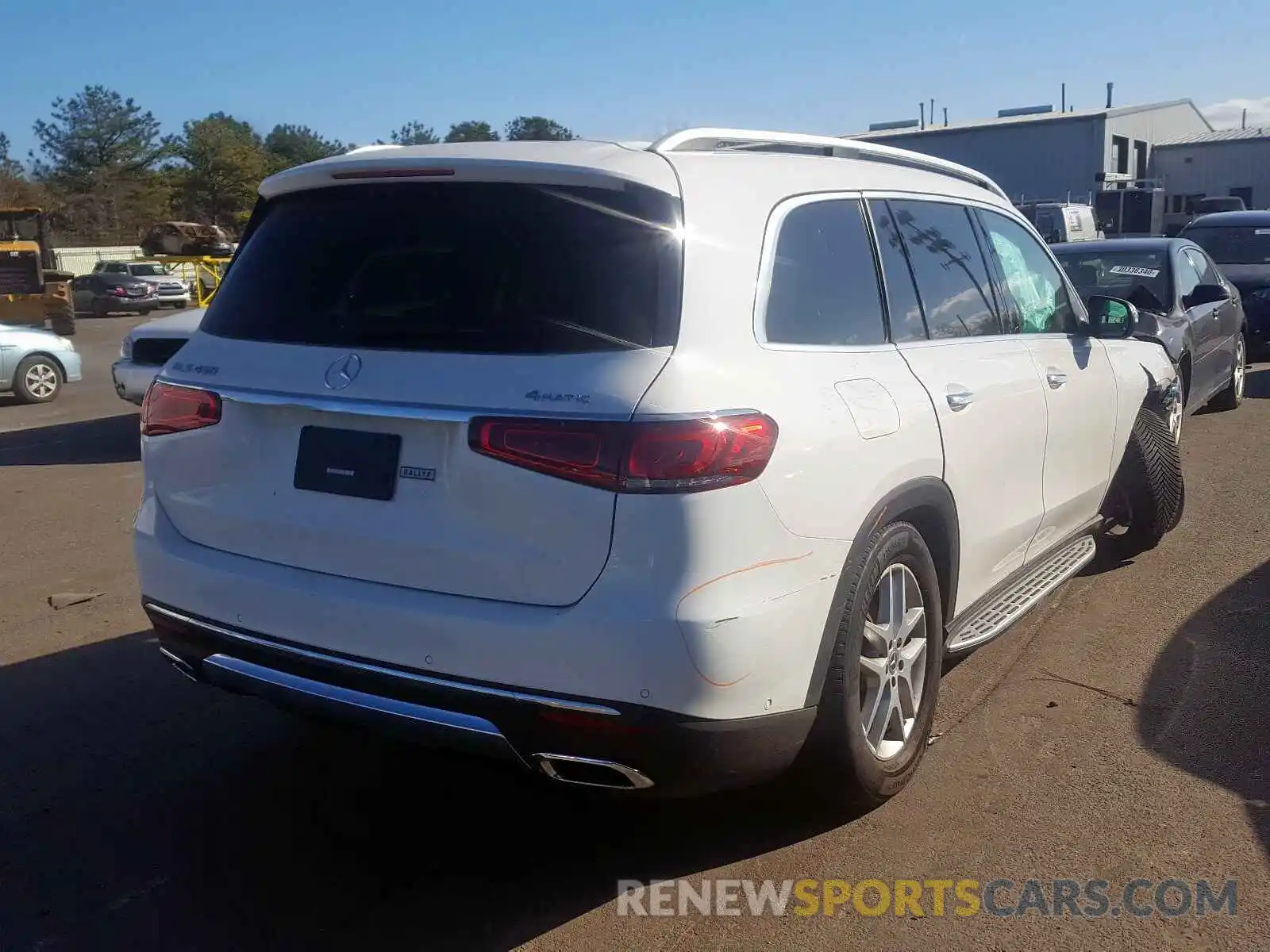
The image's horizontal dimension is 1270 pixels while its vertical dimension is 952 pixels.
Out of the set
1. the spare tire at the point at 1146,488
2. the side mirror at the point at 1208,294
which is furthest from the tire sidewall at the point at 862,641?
the side mirror at the point at 1208,294

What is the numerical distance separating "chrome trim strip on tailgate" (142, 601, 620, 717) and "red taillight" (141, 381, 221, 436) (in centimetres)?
53

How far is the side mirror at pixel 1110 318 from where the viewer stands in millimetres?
5402

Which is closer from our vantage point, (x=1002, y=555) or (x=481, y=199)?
(x=481, y=199)

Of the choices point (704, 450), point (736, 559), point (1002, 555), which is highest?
point (704, 450)

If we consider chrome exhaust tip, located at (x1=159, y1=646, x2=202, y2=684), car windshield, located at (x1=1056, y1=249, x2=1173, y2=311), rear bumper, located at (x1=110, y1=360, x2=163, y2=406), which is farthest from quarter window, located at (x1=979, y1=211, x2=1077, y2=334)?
rear bumper, located at (x1=110, y1=360, x2=163, y2=406)

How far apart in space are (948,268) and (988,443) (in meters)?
0.65

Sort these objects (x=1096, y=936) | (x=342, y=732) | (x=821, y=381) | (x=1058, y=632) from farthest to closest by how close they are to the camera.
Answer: (x=1058, y=632)
(x=342, y=732)
(x=821, y=381)
(x=1096, y=936)

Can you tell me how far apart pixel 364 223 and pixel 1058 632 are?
3.45 meters

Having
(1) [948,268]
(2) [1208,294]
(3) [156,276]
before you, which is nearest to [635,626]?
(1) [948,268]

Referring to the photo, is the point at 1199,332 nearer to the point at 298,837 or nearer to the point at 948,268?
the point at 948,268

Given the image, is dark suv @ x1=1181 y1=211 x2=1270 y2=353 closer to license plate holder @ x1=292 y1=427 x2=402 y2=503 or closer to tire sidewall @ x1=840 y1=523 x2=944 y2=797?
tire sidewall @ x1=840 y1=523 x2=944 y2=797

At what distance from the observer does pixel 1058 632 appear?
17.3 feet

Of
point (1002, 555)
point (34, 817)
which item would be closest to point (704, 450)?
point (1002, 555)

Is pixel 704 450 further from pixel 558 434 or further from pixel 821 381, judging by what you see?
pixel 821 381
